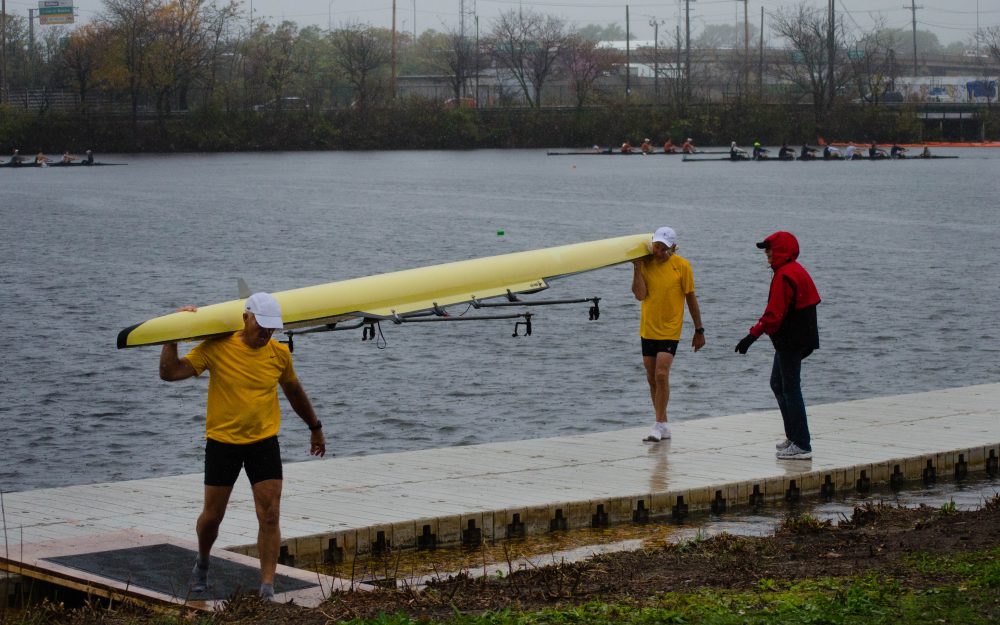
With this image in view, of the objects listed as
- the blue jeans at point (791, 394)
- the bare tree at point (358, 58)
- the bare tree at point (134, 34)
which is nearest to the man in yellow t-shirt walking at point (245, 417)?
the blue jeans at point (791, 394)

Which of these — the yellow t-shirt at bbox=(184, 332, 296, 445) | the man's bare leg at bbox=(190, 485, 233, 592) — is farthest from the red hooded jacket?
the man's bare leg at bbox=(190, 485, 233, 592)

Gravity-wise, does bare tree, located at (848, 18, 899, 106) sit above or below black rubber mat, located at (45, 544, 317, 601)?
above

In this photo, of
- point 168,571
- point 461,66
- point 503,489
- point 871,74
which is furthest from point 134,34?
point 168,571

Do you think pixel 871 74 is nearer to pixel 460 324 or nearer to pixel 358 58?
pixel 358 58

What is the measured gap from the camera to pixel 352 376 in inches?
945

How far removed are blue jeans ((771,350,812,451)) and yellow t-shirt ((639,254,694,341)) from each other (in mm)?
1078

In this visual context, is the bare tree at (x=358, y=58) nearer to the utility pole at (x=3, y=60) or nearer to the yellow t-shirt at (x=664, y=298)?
the utility pole at (x=3, y=60)

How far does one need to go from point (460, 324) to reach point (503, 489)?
1919 cm

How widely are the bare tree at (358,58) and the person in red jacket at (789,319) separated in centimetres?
12111

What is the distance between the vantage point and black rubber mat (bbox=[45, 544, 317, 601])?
28.5ft

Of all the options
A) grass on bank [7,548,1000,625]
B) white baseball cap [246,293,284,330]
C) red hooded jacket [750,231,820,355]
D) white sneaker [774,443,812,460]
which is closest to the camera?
grass on bank [7,548,1000,625]

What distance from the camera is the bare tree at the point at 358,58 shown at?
136000 mm

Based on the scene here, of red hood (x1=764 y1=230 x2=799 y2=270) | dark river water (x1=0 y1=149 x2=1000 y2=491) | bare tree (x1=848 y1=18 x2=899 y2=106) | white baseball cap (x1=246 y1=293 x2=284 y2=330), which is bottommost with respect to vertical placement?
dark river water (x1=0 y1=149 x2=1000 y2=491)

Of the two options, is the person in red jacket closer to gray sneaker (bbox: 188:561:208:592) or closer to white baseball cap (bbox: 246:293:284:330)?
white baseball cap (bbox: 246:293:284:330)
